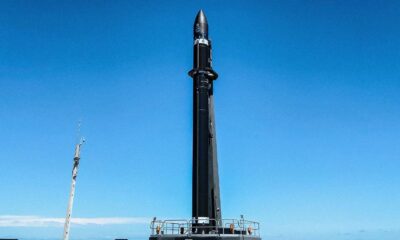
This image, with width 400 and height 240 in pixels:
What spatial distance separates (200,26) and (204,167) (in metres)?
15.7

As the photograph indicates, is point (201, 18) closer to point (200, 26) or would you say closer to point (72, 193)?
point (200, 26)

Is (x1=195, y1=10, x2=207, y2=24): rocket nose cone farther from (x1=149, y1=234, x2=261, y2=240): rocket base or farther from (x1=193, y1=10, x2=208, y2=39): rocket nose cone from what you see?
(x1=149, y1=234, x2=261, y2=240): rocket base

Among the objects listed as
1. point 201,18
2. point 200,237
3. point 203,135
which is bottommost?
point 200,237

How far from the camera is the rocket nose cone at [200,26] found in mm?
41656

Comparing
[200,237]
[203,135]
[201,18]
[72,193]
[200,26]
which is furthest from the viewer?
[201,18]

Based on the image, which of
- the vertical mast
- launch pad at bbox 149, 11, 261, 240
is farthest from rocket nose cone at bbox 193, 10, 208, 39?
the vertical mast

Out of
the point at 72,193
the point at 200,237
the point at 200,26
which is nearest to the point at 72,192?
the point at 72,193

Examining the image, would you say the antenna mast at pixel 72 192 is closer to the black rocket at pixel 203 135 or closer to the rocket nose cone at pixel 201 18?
the black rocket at pixel 203 135

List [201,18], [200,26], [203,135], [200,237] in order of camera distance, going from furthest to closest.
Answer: [201,18], [200,26], [203,135], [200,237]

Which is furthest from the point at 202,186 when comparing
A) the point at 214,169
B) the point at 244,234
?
the point at 244,234

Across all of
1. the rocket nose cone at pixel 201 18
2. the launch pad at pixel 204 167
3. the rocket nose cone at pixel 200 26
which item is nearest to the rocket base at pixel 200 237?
the launch pad at pixel 204 167

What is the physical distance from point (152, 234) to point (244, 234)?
8.04m

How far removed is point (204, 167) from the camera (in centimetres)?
3681

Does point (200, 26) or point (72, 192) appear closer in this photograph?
point (72, 192)
